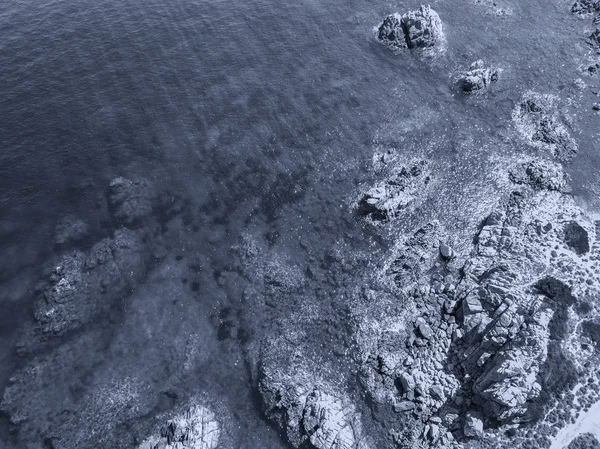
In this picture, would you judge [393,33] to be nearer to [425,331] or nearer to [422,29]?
[422,29]

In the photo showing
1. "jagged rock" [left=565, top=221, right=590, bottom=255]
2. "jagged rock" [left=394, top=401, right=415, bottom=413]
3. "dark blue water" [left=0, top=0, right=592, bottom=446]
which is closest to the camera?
"jagged rock" [left=394, top=401, right=415, bottom=413]

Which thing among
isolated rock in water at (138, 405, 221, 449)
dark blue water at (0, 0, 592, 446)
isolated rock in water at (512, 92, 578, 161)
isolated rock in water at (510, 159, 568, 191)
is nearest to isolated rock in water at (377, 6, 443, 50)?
dark blue water at (0, 0, 592, 446)

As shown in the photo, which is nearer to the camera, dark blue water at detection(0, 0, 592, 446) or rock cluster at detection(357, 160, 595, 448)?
rock cluster at detection(357, 160, 595, 448)

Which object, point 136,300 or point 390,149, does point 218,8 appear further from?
point 136,300

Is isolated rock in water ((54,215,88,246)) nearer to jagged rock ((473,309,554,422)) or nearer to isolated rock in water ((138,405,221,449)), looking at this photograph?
isolated rock in water ((138,405,221,449))

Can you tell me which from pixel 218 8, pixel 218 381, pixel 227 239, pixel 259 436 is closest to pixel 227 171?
pixel 227 239
